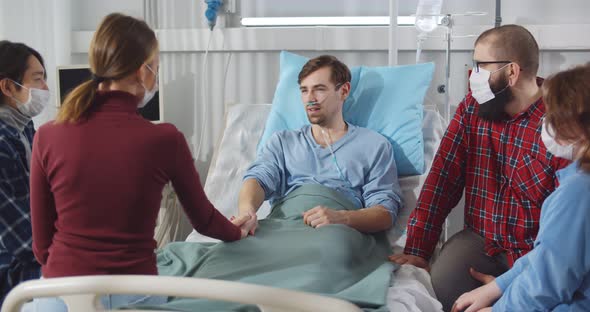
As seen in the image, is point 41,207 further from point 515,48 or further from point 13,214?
point 515,48

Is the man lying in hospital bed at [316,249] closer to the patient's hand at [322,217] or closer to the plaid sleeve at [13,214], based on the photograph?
the patient's hand at [322,217]

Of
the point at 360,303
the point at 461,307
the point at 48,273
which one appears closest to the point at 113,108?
the point at 48,273

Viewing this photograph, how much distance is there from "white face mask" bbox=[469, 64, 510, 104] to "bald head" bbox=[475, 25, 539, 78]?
0.05 m

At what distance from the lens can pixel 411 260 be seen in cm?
210

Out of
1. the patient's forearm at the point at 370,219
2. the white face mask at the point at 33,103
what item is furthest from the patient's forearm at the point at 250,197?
the white face mask at the point at 33,103

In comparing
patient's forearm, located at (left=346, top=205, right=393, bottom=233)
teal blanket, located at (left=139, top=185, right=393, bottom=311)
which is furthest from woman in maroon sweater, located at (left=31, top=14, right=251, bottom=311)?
patient's forearm, located at (left=346, top=205, right=393, bottom=233)

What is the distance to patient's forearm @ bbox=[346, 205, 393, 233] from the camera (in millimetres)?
2107

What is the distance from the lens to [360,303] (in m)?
1.59

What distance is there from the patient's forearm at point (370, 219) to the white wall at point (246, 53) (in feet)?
3.42

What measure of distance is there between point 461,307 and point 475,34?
1603 mm

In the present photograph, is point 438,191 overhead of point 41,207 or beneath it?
beneath

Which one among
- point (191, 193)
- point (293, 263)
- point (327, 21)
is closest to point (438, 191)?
point (293, 263)

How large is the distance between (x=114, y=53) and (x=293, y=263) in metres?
0.75

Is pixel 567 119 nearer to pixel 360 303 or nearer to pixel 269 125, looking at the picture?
pixel 360 303
